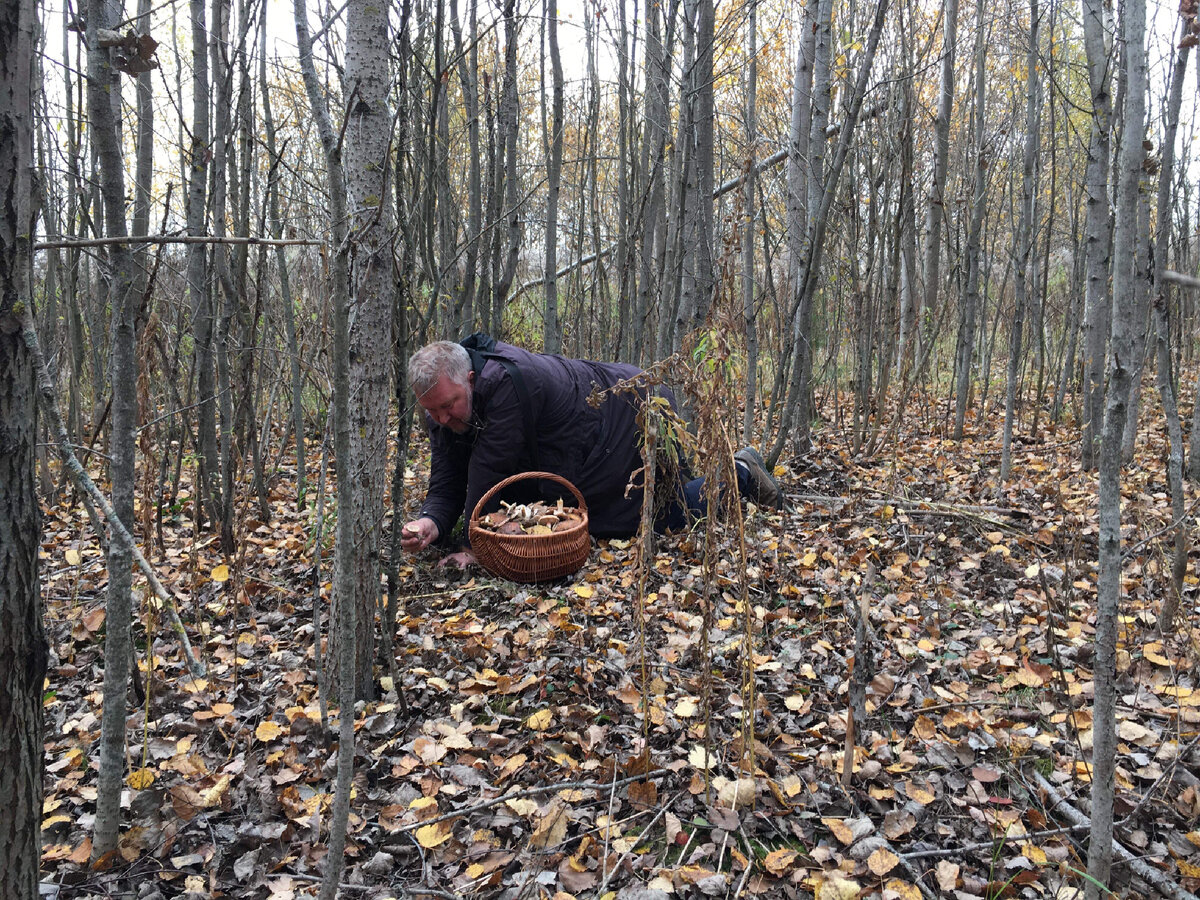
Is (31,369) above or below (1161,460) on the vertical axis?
above

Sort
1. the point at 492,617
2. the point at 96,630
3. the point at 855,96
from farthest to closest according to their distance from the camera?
the point at 855,96 → the point at 492,617 → the point at 96,630

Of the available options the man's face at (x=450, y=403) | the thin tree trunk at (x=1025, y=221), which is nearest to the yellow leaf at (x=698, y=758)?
the man's face at (x=450, y=403)

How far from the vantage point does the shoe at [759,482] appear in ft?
13.1

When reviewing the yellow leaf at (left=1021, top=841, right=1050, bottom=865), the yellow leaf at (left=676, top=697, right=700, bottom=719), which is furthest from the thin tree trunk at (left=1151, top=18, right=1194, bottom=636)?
the yellow leaf at (left=676, top=697, right=700, bottom=719)

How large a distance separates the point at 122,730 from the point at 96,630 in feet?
4.92

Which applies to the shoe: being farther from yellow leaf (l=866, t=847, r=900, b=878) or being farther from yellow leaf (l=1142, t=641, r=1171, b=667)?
yellow leaf (l=866, t=847, r=900, b=878)

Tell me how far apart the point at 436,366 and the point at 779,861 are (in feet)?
7.90

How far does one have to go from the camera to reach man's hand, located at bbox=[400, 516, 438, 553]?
346 cm

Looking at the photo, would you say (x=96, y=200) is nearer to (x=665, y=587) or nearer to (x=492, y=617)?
(x=492, y=617)

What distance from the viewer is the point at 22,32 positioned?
0.97m

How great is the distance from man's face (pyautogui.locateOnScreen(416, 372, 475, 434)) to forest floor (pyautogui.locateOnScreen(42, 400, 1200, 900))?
2.49ft

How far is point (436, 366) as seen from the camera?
3.34m

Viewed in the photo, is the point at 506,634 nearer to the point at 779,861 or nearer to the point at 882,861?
the point at 779,861

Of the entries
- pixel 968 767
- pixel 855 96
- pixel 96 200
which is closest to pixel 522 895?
pixel 968 767
